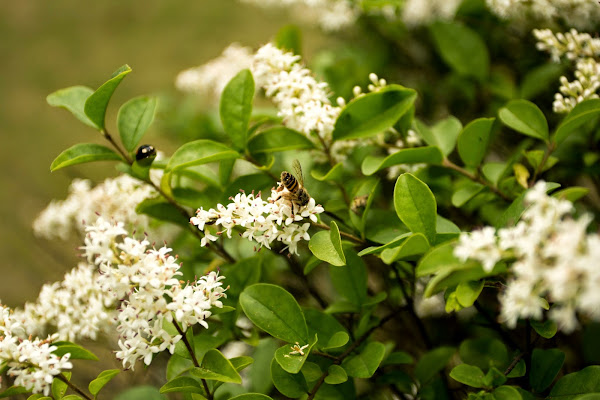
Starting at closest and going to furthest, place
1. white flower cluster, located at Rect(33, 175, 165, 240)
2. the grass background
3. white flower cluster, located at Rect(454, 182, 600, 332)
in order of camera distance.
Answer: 1. white flower cluster, located at Rect(454, 182, 600, 332)
2. white flower cluster, located at Rect(33, 175, 165, 240)
3. the grass background

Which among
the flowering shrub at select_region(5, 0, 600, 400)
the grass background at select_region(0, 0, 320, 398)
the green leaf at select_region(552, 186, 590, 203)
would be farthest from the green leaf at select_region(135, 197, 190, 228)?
the grass background at select_region(0, 0, 320, 398)

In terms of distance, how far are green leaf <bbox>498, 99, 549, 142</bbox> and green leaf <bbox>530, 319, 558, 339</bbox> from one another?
0.27 meters

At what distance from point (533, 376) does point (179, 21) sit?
92.3 inches

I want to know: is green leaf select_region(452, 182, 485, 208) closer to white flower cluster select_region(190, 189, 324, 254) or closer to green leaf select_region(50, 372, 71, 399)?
white flower cluster select_region(190, 189, 324, 254)

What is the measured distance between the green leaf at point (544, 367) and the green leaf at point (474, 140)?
0.27 metres

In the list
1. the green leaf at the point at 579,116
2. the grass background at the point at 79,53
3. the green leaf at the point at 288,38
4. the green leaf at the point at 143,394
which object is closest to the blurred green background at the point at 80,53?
the grass background at the point at 79,53

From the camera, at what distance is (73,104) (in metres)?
0.77

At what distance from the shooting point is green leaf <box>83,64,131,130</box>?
68 cm

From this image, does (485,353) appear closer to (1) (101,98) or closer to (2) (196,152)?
(2) (196,152)

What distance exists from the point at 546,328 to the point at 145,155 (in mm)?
565

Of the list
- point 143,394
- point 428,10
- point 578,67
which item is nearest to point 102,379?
point 143,394

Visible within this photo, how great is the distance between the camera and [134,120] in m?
0.77

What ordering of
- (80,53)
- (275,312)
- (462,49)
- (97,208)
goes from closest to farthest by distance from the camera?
(275,312) → (97,208) → (462,49) → (80,53)

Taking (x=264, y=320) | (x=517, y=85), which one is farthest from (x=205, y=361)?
(x=517, y=85)
